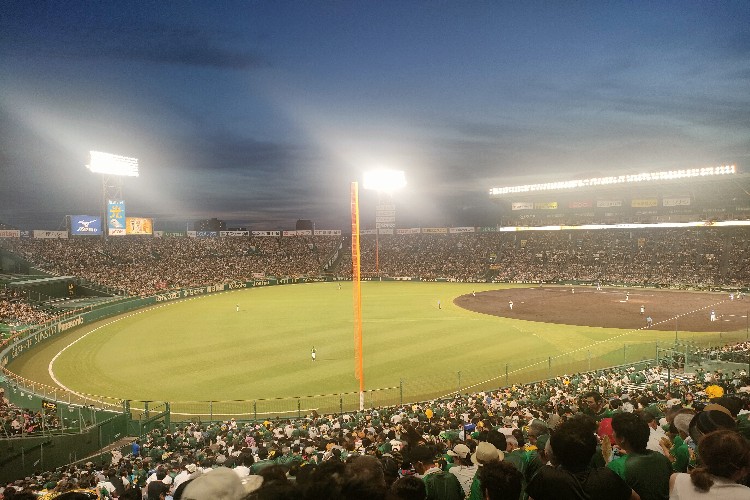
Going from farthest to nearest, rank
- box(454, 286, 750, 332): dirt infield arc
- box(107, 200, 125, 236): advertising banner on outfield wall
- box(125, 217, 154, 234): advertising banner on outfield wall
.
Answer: box(125, 217, 154, 234): advertising banner on outfield wall < box(107, 200, 125, 236): advertising banner on outfield wall < box(454, 286, 750, 332): dirt infield arc

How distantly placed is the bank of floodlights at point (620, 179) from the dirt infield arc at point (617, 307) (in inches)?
693

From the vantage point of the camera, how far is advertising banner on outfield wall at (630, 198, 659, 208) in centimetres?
7338

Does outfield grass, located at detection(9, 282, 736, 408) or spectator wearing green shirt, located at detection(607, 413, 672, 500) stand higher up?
spectator wearing green shirt, located at detection(607, 413, 672, 500)

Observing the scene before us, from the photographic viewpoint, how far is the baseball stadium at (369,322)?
17156mm

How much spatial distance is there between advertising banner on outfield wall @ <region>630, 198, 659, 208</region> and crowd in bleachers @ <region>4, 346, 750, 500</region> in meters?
60.9

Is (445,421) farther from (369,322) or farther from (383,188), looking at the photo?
(383,188)

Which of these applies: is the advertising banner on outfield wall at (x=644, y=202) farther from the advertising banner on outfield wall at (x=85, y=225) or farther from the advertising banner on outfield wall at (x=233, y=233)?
the advertising banner on outfield wall at (x=85, y=225)

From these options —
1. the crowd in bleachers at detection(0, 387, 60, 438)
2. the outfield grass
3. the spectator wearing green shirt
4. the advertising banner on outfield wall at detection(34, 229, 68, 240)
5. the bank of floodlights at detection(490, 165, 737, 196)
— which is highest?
the bank of floodlights at detection(490, 165, 737, 196)

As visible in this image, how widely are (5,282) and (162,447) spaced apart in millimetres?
44661

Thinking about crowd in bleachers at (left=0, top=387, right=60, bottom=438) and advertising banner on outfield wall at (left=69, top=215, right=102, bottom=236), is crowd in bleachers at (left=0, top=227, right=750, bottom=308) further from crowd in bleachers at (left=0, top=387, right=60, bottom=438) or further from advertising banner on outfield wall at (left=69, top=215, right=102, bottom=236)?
crowd in bleachers at (left=0, top=387, right=60, bottom=438)

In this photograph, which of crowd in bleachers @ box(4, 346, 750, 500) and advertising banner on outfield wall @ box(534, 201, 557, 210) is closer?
crowd in bleachers @ box(4, 346, 750, 500)

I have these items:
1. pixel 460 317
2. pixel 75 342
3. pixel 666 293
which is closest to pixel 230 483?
pixel 75 342

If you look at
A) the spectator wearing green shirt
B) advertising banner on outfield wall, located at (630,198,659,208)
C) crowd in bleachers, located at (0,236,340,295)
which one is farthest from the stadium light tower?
advertising banner on outfield wall, located at (630,198,659,208)

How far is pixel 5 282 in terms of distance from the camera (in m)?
47.4
